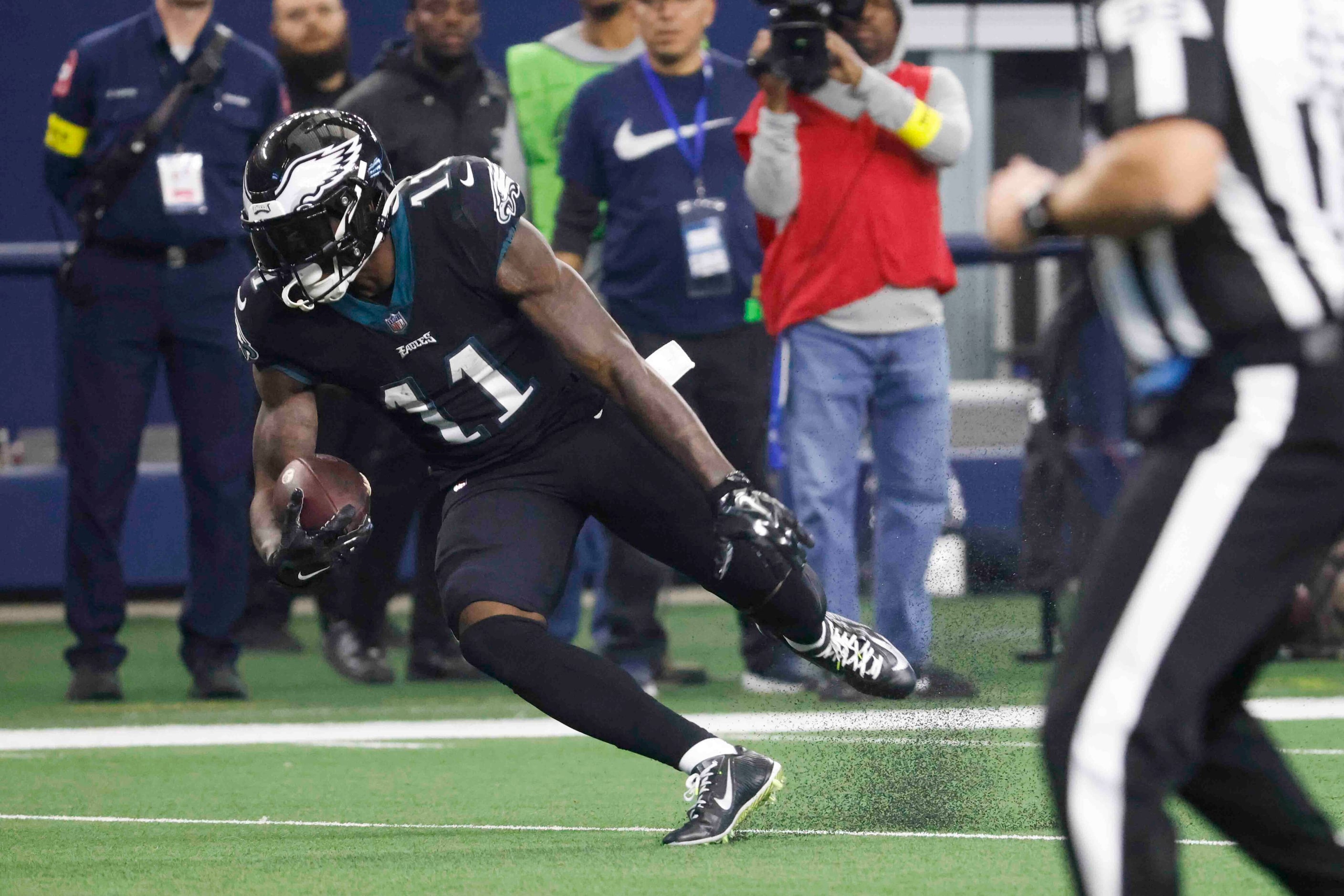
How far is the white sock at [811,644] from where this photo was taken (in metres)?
4.57

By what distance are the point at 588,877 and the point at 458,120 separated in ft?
13.4

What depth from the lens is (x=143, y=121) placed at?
7.13 metres

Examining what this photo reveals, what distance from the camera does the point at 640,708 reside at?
4281 millimetres

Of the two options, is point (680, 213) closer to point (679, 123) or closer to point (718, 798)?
point (679, 123)

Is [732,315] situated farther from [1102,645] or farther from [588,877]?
[1102,645]

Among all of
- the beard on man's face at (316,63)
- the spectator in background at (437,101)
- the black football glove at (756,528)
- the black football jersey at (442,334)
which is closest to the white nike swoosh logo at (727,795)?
the black football glove at (756,528)

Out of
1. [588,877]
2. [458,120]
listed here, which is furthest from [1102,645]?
[458,120]

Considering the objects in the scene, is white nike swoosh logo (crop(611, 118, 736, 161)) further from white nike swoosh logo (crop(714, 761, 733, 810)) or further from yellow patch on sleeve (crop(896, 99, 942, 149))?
white nike swoosh logo (crop(714, 761, 733, 810))

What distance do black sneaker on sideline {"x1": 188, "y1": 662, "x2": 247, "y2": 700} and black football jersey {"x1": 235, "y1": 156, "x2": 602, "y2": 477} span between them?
9.26 feet

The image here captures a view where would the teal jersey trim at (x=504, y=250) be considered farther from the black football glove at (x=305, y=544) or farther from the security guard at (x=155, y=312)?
the security guard at (x=155, y=312)

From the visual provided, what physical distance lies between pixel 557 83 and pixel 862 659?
328cm

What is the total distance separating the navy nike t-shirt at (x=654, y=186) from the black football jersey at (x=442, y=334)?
7.34 ft

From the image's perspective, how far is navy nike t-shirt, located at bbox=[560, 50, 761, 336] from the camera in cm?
688

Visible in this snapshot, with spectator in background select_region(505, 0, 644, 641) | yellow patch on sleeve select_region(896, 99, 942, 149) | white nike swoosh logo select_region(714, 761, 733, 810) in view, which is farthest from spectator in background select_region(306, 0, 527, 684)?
white nike swoosh logo select_region(714, 761, 733, 810)
